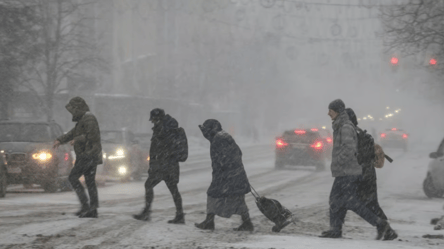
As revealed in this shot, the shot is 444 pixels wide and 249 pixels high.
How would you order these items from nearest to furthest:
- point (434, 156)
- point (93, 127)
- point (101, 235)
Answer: point (101, 235)
point (93, 127)
point (434, 156)

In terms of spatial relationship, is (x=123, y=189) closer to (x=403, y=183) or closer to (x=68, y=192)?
(x=68, y=192)

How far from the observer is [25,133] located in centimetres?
1532

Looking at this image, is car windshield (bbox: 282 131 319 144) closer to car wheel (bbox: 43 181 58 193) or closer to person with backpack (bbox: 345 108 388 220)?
car wheel (bbox: 43 181 58 193)

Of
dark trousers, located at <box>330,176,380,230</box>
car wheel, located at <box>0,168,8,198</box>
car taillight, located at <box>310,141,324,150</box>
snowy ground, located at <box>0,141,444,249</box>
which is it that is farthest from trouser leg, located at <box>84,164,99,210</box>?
car taillight, located at <box>310,141,324,150</box>

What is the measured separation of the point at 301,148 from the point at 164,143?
51.6 ft

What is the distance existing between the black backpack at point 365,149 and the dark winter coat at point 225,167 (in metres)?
1.55

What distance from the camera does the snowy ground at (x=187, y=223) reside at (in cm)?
747

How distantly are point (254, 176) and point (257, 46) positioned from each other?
51.8m

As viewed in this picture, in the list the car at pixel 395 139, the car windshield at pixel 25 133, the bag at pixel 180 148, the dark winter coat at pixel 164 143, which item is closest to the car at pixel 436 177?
the bag at pixel 180 148

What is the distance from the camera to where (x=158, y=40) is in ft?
208

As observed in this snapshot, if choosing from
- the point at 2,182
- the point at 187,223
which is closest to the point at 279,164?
the point at 2,182

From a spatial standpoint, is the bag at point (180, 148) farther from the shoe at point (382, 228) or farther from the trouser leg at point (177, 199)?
the shoe at point (382, 228)

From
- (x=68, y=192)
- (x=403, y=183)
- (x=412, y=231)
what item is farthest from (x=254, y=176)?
(x=412, y=231)

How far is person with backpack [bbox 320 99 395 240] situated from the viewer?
26.1ft
